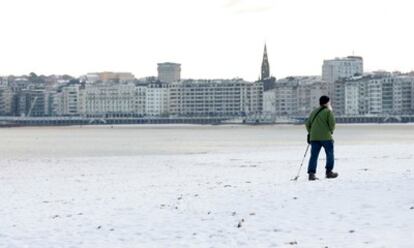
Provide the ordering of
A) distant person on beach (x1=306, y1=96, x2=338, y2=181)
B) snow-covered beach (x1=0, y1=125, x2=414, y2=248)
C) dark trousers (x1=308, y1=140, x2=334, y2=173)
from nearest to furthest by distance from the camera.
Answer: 1. snow-covered beach (x1=0, y1=125, x2=414, y2=248)
2. dark trousers (x1=308, y1=140, x2=334, y2=173)
3. distant person on beach (x1=306, y1=96, x2=338, y2=181)

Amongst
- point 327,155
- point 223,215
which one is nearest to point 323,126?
point 327,155

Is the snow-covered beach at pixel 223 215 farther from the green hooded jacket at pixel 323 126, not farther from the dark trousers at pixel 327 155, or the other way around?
the green hooded jacket at pixel 323 126

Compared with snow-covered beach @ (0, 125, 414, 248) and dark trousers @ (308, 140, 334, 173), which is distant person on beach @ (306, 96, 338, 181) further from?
snow-covered beach @ (0, 125, 414, 248)

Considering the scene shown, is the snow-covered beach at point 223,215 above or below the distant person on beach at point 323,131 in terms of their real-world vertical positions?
below

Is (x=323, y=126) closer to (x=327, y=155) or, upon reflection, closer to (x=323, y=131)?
(x=323, y=131)

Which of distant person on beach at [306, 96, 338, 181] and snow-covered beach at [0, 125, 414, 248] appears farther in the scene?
distant person on beach at [306, 96, 338, 181]

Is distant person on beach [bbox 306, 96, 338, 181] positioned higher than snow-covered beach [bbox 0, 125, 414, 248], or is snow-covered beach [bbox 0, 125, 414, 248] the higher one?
distant person on beach [bbox 306, 96, 338, 181]

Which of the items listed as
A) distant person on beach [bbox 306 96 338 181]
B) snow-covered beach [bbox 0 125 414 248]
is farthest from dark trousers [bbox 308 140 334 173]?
snow-covered beach [bbox 0 125 414 248]

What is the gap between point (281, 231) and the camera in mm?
8953

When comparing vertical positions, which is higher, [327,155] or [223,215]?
[327,155]

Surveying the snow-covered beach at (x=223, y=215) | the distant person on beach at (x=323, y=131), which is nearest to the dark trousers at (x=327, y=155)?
the distant person on beach at (x=323, y=131)

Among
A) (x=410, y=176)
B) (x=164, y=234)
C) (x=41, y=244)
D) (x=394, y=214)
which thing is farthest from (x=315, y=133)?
(x=41, y=244)

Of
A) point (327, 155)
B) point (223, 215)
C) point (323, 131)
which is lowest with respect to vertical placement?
point (223, 215)

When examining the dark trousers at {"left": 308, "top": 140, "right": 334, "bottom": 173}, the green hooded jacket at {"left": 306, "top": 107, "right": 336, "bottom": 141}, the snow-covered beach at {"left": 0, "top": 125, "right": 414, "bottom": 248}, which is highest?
the green hooded jacket at {"left": 306, "top": 107, "right": 336, "bottom": 141}
